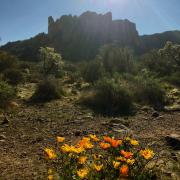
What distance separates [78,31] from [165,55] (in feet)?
141

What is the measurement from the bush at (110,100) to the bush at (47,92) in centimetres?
156

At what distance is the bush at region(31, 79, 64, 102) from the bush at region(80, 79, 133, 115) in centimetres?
156

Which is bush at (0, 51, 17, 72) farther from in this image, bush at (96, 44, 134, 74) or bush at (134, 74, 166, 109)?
bush at (134, 74, 166, 109)

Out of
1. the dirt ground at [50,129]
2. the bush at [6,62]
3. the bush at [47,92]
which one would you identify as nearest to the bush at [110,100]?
the dirt ground at [50,129]

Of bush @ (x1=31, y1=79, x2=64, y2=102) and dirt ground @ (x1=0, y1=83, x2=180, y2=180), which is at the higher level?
bush @ (x1=31, y1=79, x2=64, y2=102)

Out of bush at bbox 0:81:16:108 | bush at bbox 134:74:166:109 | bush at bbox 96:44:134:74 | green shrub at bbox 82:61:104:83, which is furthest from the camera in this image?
bush at bbox 96:44:134:74

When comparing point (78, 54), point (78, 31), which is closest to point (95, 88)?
point (78, 54)

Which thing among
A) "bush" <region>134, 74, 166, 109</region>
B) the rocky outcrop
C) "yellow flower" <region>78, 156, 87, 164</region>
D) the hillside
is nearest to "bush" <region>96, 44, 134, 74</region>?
"bush" <region>134, 74, 166, 109</region>

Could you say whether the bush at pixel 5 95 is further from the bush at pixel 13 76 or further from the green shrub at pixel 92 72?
the green shrub at pixel 92 72

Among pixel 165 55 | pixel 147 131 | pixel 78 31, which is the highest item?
pixel 78 31

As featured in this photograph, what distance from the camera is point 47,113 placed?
437 inches

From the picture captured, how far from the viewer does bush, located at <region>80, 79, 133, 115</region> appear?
12.1 metres

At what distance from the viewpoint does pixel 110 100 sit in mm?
12922

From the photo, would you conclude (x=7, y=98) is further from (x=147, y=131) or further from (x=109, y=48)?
(x=109, y=48)
